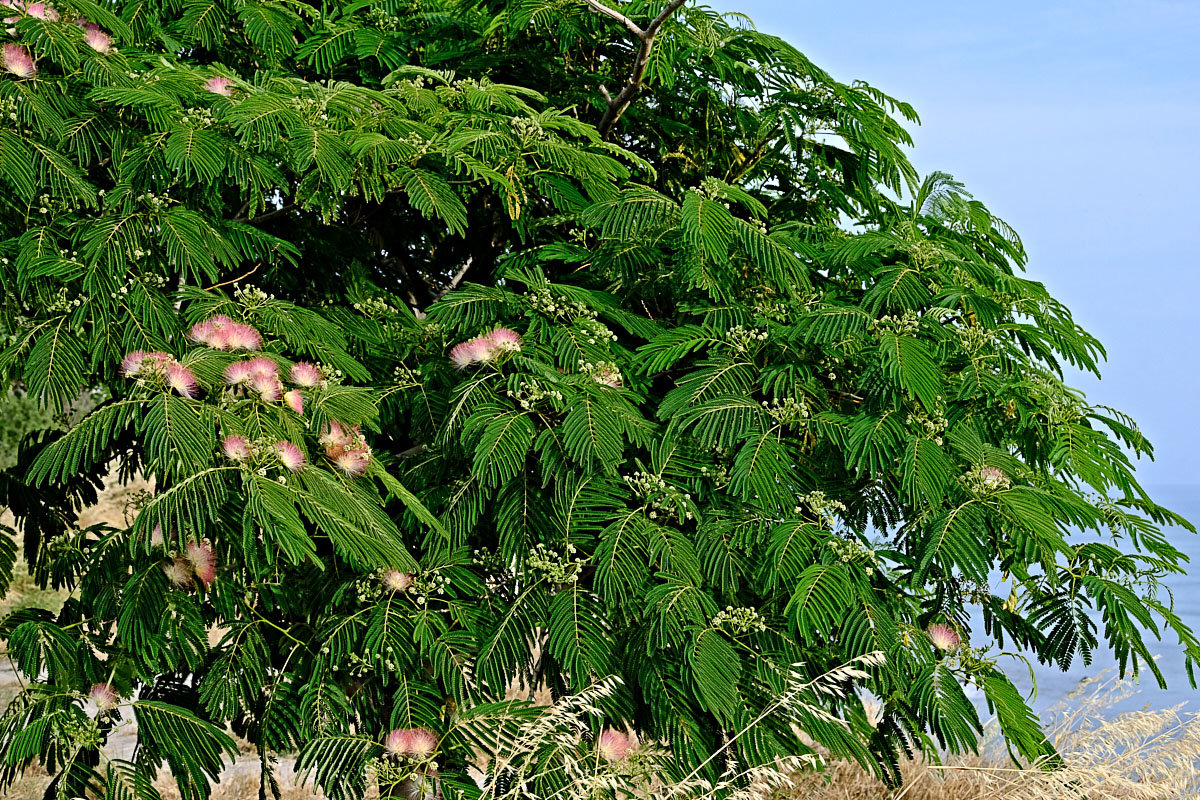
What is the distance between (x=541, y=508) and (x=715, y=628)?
1.89 ft

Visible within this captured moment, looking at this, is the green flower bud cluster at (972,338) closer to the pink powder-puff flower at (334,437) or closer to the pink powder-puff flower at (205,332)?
the pink powder-puff flower at (334,437)

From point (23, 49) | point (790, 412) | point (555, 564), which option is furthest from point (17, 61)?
point (790, 412)

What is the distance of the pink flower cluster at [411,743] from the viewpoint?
2975 mm

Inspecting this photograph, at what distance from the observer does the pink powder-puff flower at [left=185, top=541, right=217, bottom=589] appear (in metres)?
2.99

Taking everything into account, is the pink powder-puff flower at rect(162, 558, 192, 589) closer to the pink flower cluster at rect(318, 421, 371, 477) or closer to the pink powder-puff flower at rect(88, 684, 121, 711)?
the pink powder-puff flower at rect(88, 684, 121, 711)

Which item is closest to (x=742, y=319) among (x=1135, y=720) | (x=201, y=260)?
(x=201, y=260)

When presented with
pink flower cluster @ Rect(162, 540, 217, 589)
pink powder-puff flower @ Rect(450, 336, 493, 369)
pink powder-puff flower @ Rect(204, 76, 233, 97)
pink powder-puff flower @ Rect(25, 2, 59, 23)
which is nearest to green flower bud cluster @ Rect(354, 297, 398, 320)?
pink powder-puff flower @ Rect(450, 336, 493, 369)

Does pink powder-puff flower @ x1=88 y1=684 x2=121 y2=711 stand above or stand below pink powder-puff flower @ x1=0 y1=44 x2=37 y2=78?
below

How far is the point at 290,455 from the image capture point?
267 centimetres

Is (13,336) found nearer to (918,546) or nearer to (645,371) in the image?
(645,371)

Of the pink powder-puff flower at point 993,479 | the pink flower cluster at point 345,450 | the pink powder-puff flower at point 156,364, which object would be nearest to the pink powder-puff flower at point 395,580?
the pink flower cluster at point 345,450

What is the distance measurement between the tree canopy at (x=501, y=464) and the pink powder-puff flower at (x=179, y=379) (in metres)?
0.01

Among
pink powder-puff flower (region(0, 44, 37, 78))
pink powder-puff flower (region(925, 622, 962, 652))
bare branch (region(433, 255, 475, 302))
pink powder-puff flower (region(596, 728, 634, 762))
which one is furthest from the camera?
bare branch (region(433, 255, 475, 302))

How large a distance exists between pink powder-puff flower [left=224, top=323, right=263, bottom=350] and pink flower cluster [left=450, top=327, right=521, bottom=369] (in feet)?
1.80
